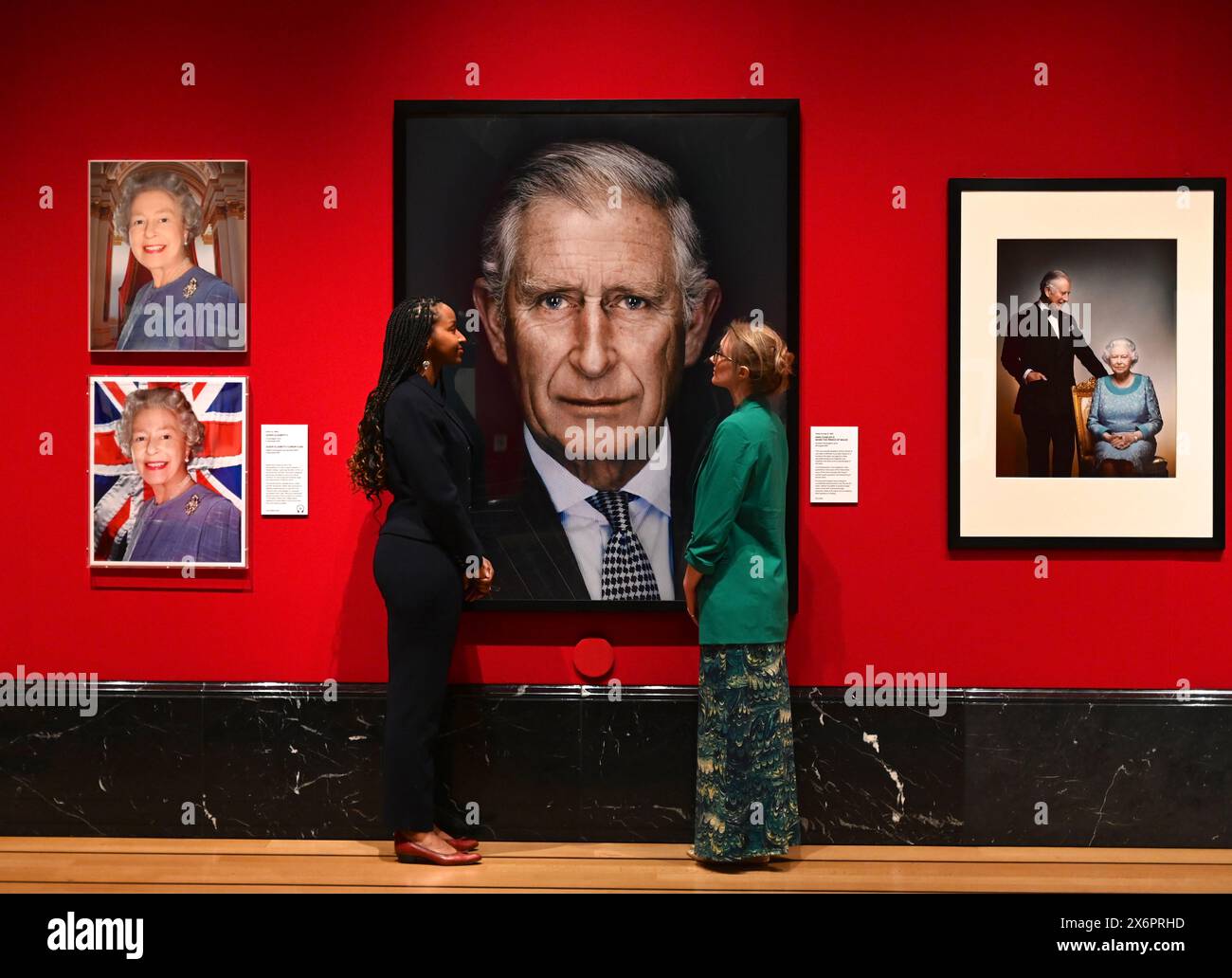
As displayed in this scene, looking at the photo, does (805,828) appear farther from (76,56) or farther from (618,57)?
(76,56)

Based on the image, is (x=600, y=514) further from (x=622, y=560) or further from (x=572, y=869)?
(x=572, y=869)

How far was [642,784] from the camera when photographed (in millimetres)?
3793

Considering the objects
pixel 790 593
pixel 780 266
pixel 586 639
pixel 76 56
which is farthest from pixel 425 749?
pixel 76 56

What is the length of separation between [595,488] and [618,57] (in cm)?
151

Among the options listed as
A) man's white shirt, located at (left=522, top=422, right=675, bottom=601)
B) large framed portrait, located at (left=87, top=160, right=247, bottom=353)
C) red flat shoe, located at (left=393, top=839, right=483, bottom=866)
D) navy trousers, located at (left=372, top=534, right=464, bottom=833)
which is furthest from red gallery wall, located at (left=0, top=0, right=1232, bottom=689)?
red flat shoe, located at (left=393, top=839, right=483, bottom=866)

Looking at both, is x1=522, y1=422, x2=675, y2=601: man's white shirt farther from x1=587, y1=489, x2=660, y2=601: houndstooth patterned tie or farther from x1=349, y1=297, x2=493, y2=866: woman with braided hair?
x1=349, y1=297, x2=493, y2=866: woman with braided hair

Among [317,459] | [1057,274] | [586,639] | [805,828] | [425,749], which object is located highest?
[1057,274]

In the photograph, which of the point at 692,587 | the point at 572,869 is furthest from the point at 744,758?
the point at 572,869

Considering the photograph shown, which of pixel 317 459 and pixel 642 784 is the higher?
pixel 317 459

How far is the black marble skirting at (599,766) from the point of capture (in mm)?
3758

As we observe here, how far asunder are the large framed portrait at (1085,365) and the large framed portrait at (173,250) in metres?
2.51

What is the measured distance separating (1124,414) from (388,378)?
8.30ft

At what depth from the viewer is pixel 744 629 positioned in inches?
137

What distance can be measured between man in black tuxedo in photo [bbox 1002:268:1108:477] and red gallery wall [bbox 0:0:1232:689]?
292 millimetres
